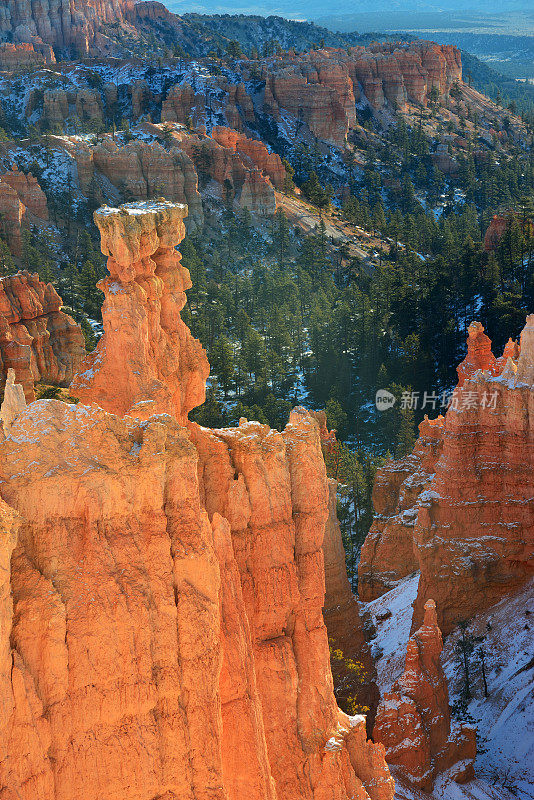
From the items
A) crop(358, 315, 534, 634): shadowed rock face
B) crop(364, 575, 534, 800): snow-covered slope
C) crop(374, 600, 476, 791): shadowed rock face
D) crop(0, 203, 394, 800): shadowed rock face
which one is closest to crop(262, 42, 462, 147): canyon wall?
crop(358, 315, 534, 634): shadowed rock face

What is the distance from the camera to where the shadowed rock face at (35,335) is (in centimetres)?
3900

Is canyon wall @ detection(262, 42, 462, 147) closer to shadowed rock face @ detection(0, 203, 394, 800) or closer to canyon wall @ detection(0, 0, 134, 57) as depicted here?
canyon wall @ detection(0, 0, 134, 57)

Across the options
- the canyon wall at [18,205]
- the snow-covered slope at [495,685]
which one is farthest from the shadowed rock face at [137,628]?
the canyon wall at [18,205]

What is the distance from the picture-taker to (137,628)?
8922 mm

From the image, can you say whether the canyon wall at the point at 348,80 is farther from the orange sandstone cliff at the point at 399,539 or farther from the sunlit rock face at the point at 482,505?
the sunlit rock face at the point at 482,505

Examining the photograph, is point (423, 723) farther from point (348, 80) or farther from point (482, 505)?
point (348, 80)

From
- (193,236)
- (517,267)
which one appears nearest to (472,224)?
(193,236)

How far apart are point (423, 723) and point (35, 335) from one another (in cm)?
2740

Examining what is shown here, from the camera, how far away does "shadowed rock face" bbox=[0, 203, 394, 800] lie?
8.38 metres

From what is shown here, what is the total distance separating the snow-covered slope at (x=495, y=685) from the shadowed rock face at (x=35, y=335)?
63.3ft

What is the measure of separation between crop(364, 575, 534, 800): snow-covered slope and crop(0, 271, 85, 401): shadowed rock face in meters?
19.3

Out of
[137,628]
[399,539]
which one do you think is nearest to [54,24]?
[399,539]

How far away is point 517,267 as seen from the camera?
187 feet

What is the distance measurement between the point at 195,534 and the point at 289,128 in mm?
115106
